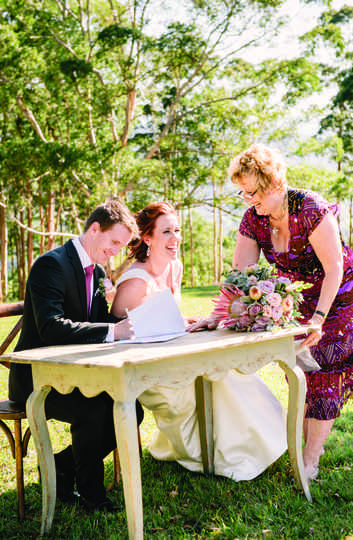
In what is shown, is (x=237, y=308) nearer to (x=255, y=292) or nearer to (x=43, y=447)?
(x=255, y=292)

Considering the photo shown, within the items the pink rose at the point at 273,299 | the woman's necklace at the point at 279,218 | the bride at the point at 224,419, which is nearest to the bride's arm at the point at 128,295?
the bride at the point at 224,419

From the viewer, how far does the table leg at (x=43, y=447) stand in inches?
107

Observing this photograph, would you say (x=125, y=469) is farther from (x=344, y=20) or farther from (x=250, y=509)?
(x=344, y=20)

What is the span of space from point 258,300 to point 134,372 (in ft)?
3.19

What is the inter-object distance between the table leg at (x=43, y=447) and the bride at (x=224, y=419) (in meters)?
1.00

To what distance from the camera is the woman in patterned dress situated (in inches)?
129

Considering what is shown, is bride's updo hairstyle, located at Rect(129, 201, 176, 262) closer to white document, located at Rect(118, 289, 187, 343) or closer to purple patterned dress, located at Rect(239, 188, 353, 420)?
purple patterned dress, located at Rect(239, 188, 353, 420)

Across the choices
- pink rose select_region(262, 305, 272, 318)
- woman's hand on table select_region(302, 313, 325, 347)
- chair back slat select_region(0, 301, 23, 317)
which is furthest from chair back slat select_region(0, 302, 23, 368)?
woman's hand on table select_region(302, 313, 325, 347)

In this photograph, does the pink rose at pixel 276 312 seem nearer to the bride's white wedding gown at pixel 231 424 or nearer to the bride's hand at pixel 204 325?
the bride's hand at pixel 204 325

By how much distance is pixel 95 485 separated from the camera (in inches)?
120

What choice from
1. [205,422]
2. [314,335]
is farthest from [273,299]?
[205,422]

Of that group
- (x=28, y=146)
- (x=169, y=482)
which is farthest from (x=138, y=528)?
(x=28, y=146)

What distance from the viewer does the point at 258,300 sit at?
→ 303 cm

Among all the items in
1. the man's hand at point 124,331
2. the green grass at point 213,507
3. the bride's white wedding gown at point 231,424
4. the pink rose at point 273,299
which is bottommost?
the green grass at point 213,507
